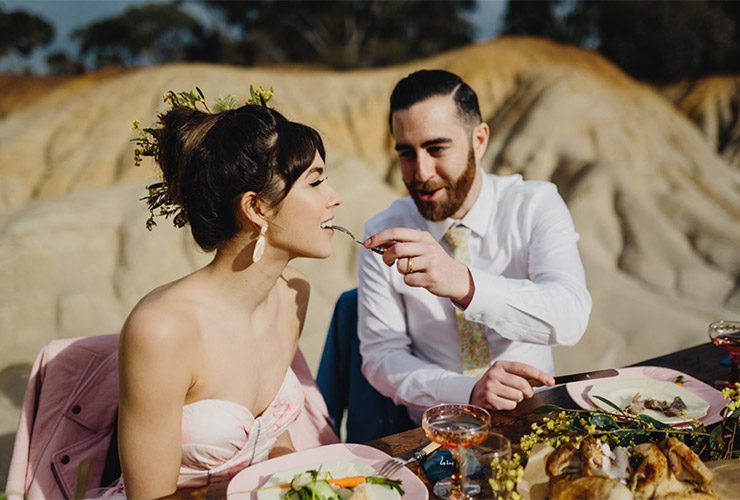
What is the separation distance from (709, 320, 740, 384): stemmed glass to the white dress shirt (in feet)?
1.56

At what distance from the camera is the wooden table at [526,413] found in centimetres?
170

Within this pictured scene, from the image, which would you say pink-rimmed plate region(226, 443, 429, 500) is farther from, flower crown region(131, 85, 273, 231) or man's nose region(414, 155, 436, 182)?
man's nose region(414, 155, 436, 182)

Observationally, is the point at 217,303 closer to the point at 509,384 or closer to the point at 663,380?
the point at 509,384

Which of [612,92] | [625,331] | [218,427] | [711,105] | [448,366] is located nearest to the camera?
[218,427]

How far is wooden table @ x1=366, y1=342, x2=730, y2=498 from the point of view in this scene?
185 cm

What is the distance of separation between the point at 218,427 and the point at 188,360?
0.25 m

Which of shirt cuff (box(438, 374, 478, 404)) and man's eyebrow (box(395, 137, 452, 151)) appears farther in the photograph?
man's eyebrow (box(395, 137, 452, 151))

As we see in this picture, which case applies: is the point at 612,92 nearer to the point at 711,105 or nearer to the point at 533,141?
the point at 533,141

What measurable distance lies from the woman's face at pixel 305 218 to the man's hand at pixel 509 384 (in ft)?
2.25

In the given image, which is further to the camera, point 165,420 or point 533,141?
point 533,141

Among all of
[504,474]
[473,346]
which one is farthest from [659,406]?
[473,346]

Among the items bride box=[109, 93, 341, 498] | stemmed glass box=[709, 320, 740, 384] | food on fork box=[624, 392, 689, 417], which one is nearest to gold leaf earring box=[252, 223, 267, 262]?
bride box=[109, 93, 341, 498]

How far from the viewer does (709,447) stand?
1734 millimetres

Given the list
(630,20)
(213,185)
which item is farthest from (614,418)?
(630,20)
